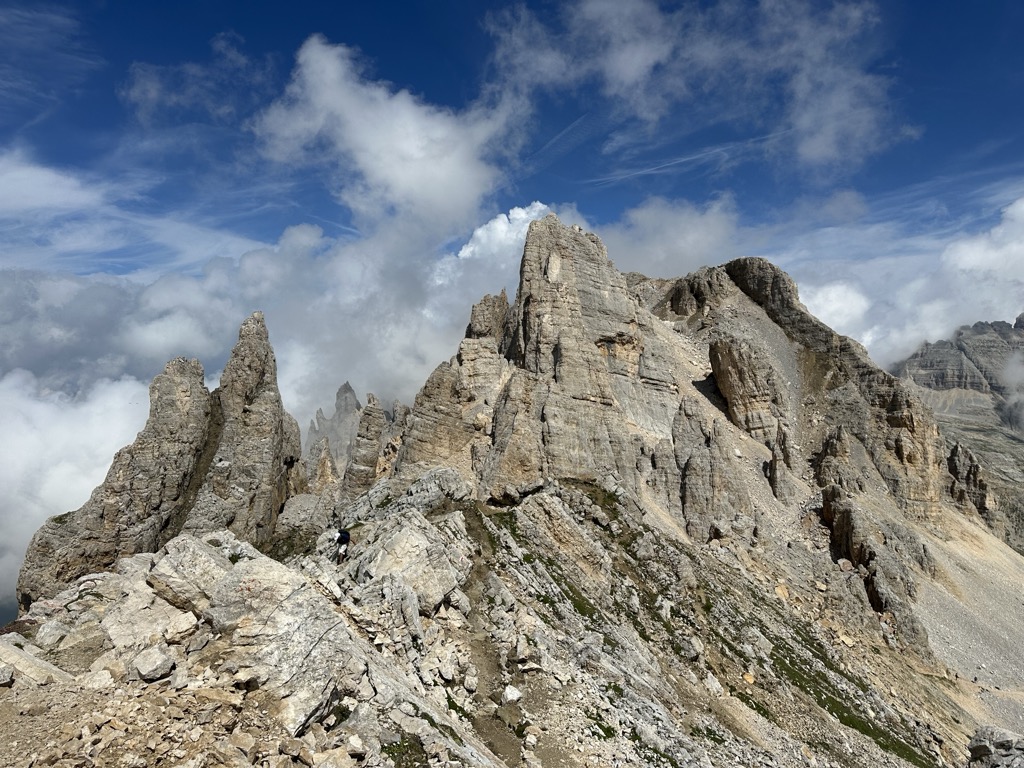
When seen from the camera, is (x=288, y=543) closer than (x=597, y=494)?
No

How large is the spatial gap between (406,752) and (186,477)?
47.8m

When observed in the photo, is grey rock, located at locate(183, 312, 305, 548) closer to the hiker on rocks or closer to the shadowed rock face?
the shadowed rock face

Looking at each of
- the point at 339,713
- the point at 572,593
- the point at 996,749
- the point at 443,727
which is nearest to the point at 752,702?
the point at 572,593

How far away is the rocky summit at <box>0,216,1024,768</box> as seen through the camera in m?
17.5

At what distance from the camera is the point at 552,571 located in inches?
1447

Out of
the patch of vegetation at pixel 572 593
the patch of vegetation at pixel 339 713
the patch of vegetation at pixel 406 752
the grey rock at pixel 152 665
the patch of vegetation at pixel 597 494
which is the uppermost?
the patch of vegetation at pixel 597 494

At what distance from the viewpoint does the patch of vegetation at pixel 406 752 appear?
16.9m

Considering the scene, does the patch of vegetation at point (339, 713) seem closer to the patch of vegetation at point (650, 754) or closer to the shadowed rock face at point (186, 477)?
the patch of vegetation at point (650, 754)

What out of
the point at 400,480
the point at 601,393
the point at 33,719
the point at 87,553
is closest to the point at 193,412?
the point at 87,553

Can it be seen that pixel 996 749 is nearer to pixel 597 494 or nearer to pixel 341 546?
pixel 597 494

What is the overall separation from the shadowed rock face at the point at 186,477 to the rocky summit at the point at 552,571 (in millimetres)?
241

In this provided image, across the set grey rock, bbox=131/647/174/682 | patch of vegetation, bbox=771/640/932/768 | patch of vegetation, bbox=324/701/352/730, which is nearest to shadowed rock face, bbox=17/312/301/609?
grey rock, bbox=131/647/174/682

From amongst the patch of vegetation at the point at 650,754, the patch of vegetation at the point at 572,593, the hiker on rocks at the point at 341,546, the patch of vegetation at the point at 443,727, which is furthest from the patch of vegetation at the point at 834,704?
the hiker on rocks at the point at 341,546

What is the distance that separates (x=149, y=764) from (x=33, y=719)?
11.8ft
